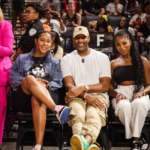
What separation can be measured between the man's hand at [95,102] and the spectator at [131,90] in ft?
0.60

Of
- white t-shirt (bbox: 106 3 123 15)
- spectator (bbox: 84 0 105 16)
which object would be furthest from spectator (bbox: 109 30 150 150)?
white t-shirt (bbox: 106 3 123 15)

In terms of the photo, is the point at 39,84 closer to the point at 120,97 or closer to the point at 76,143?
the point at 76,143

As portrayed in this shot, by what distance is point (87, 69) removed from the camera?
380cm

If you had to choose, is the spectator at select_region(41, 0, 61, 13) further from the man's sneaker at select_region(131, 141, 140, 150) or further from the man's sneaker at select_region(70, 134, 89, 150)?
the man's sneaker at select_region(70, 134, 89, 150)

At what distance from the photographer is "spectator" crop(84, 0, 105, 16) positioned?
32.1ft

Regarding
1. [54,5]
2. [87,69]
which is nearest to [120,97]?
[87,69]

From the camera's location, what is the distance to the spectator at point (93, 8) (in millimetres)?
9797

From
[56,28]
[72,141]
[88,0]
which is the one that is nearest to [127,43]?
[72,141]

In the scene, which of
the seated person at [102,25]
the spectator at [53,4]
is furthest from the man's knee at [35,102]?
the spectator at [53,4]

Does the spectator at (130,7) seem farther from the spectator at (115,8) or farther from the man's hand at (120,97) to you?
the man's hand at (120,97)

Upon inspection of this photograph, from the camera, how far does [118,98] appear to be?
3619 millimetres

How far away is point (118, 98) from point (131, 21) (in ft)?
18.3

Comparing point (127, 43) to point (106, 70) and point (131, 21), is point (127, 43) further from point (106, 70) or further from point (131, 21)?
point (131, 21)

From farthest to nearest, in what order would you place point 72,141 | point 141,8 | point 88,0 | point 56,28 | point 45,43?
point 88,0
point 141,8
point 56,28
point 45,43
point 72,141
